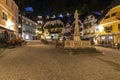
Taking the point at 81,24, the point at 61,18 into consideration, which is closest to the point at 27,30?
the point at 81,24

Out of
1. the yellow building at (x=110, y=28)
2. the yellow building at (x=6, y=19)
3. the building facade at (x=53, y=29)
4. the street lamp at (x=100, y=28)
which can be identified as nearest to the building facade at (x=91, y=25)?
the street lamp at (x=100, y=28)

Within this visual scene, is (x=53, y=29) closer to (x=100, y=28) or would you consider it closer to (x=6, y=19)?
(x=100, y=28)

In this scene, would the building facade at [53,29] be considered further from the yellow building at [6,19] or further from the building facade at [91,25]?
the yellow building at [6,19]

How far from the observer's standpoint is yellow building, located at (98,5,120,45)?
39656mm

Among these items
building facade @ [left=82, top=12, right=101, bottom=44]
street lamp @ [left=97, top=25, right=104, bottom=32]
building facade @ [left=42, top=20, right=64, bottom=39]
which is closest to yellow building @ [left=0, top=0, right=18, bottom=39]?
street lamp @ [left=97, top=25, right=104, bottom=32]

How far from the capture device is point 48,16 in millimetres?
109125

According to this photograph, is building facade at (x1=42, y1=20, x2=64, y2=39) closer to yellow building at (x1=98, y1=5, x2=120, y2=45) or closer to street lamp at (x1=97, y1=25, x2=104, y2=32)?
street lamp at (x1=97, y1=25, x2=104, y2=32)

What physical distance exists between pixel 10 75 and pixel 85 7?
72357 millimetres

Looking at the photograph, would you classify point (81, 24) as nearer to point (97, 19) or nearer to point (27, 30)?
point (97, 19)

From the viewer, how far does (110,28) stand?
42906 millimetres

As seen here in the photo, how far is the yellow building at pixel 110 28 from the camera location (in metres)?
39.7

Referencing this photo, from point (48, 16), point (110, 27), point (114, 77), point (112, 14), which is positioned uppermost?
point (48, 16)

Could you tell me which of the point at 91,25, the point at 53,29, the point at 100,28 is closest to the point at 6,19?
the point at 100,28

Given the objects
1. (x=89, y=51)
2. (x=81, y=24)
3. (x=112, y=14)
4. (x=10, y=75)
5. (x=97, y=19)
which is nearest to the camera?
(x=10, y=75)
